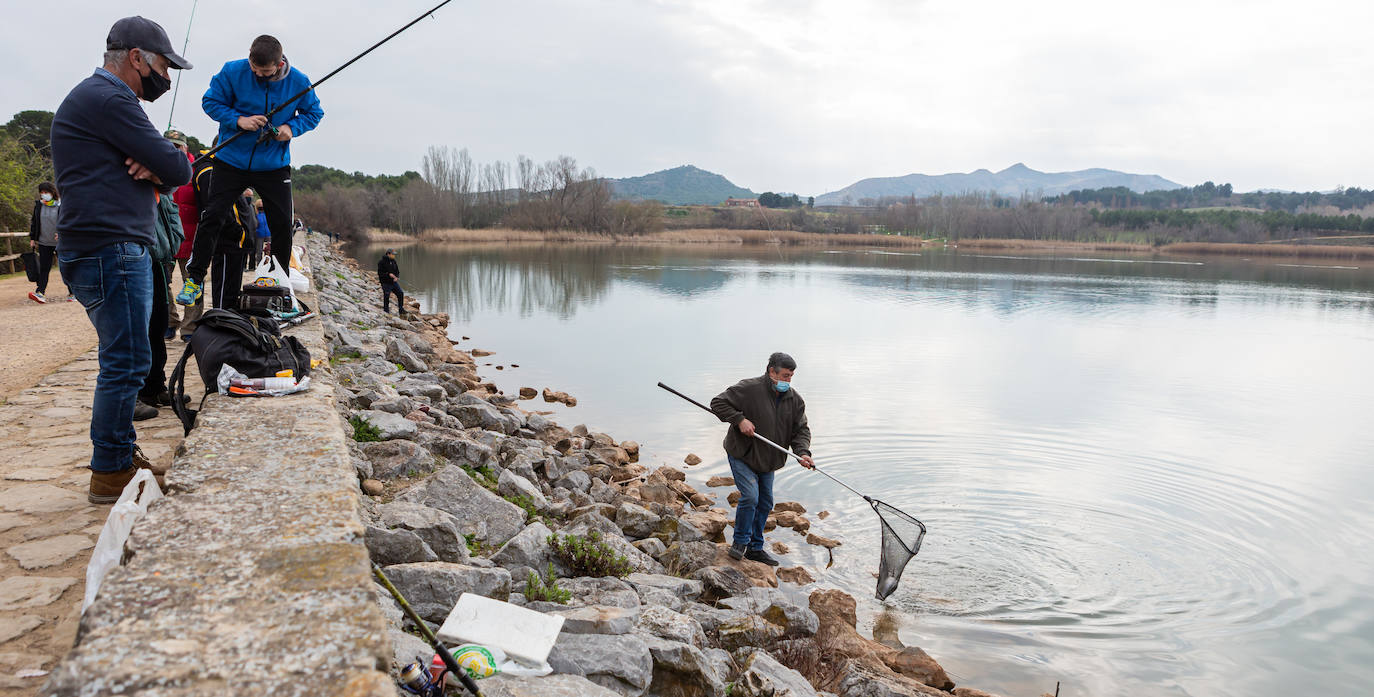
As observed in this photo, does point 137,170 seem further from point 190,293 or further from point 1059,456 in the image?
point 1059,456

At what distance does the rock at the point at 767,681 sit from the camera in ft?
12.1

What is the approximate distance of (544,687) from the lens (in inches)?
109

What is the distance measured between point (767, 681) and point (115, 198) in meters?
3.55

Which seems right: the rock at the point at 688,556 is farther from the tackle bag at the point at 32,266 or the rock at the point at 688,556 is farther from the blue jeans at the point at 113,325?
the tackle bag at the point at 32,266

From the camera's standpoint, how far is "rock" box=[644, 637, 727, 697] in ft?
11.6

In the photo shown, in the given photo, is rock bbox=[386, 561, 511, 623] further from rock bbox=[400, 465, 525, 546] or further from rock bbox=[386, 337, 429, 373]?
rock bbox=[386, 337, 429, 373]

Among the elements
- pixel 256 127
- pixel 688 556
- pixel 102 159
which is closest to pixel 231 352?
pixel 102 159

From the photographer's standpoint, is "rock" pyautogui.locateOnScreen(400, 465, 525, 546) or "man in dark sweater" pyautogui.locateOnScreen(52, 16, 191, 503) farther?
"rock" pyautogui.locateOnScreen(400, 465, 525, 546)

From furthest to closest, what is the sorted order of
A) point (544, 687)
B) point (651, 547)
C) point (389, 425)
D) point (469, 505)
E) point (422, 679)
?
1. point (651, 547)
2. point (389, 425)
3. point (469, 505)
4. point (544, 687)
5. point (422, 679)

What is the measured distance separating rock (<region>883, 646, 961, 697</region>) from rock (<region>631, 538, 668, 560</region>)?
1.81 m

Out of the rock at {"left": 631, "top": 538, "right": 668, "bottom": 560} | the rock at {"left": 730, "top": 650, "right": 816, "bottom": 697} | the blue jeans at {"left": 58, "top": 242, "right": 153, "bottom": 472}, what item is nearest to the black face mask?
the blue jeans at {"left": 58, "top": 242, "right": 153, "bottom": 472}

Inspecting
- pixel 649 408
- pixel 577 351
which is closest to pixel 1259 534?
pixel 649 408

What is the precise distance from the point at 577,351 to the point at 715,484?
8.97 metres

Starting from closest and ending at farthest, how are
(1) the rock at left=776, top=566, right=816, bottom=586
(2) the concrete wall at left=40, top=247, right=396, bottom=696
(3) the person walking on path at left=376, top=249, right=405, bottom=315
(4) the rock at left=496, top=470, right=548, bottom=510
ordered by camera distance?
(2) the concrete wall at left=40, top=247, right=396, bottom=696, (4) the rock at left=496, top=470, right=548, bottom=510, (1) the rock at left=776, top=566, right=816, bottom=586, (3) the person walking on path at left=376, top=249, right=405, bottom=315
